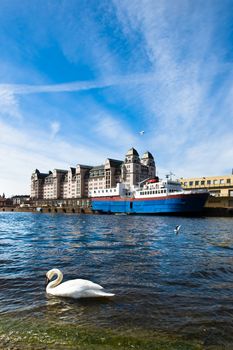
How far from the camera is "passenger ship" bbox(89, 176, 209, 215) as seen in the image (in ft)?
186

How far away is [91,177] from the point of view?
497 feet

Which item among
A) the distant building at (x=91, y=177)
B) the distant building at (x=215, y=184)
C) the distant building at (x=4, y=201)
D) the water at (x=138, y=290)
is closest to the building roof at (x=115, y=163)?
the distant building at (x=91, y=177)

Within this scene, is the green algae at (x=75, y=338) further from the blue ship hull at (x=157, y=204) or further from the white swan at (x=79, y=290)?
the blue ship hull at (x=157, y=204)

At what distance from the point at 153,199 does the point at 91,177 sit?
298 ft

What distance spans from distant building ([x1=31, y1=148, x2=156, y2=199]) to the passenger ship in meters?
45.7

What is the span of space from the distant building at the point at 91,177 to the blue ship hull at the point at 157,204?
47.4 metres

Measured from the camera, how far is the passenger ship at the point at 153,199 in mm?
56562

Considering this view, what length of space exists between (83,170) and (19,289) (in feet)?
495

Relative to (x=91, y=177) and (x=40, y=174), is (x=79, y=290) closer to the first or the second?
(x=91, y=177)

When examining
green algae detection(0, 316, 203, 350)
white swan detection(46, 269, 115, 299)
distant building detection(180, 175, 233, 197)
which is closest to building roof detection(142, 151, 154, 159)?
distant building detection(180, 175, 233, 197)

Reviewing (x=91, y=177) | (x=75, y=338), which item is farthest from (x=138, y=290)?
(x=91, y=177)

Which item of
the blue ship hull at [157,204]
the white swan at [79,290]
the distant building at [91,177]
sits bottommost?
the white swan at [79,290]

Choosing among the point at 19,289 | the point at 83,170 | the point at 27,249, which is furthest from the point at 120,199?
the point at 83,170

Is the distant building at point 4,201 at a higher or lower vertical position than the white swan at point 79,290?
higher
